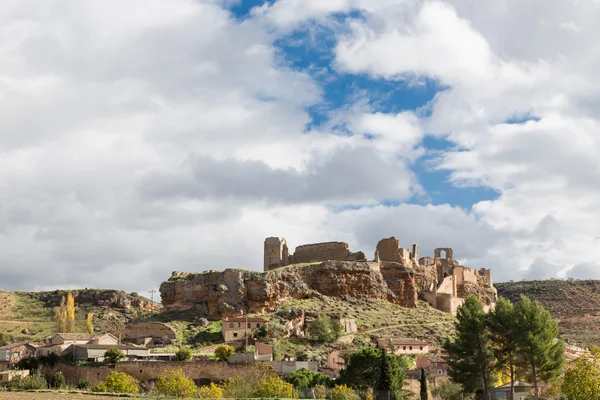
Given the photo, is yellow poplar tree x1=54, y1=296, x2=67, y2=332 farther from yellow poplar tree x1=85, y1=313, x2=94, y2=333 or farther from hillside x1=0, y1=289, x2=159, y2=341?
yellow poplar tree x1=85, y1=313, x2=94, y2=333

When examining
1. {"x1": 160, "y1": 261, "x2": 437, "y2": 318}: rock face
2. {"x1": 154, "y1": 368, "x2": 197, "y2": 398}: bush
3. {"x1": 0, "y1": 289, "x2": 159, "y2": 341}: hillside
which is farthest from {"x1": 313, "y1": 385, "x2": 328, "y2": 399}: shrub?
{"x1": 0, "y1": 289, "x2": 159, "y2": 341}: hillside

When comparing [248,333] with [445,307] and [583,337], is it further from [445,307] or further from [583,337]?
[583,337]

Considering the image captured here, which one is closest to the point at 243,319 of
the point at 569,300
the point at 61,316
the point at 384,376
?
the point at 384,376

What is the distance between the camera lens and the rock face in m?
80.1

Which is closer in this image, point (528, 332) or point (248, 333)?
point (528, 332)

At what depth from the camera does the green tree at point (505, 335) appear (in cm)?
5100

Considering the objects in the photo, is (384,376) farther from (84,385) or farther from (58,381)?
(58,381)

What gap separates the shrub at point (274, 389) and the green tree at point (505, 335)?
1441cm

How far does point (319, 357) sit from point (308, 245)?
93.0 ft

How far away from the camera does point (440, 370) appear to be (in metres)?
67.5

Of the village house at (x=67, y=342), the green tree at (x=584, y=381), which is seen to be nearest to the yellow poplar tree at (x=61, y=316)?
the village house at (x=67, y=342)

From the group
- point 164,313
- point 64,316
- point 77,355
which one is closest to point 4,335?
point 64,316

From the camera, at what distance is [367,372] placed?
57344 millimetres

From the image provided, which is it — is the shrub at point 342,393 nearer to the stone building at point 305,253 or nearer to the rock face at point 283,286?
the rock face at point 283,286
